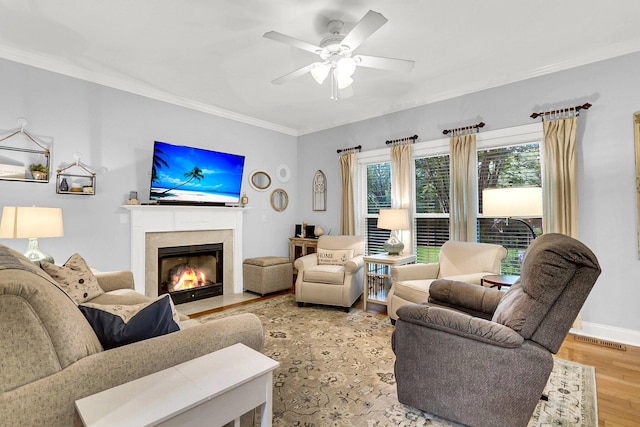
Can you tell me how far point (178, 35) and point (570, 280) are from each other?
3258mm

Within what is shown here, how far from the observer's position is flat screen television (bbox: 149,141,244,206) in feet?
12.3

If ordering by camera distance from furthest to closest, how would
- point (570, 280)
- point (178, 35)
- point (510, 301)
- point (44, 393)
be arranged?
point (178, 35), point (510, 301), point (570, 280), point (44, 393)

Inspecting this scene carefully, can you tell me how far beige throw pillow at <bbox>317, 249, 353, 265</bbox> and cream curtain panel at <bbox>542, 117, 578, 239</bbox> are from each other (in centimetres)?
222

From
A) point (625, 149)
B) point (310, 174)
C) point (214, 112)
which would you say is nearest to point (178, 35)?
point (214, 112)

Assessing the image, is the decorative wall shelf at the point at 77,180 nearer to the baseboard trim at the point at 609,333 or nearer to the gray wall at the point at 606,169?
the gray wall at the point at 606,169

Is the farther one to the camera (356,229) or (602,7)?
(356,229)

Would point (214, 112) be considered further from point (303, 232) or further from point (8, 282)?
point (8, 282)

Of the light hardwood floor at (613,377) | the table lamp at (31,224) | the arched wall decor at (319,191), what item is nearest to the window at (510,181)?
the light hardwood floor at (613,377)

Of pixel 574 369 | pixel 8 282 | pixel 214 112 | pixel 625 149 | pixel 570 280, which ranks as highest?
pixel 214 112

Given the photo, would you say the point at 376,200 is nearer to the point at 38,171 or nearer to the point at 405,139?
the point at 405,139

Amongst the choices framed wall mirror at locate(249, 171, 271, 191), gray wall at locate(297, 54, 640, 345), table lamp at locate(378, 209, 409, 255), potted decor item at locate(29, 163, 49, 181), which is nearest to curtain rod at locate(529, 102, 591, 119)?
gray wall at locate(297, 54, 640, 345)

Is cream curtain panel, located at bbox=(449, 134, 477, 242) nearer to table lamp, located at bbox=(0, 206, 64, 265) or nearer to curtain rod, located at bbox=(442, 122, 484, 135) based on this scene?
curtain rod, located at bbox=(442, 122, 484, 135)

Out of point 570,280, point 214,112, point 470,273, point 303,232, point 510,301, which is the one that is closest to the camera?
point 570,280

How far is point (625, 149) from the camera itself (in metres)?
2.81
